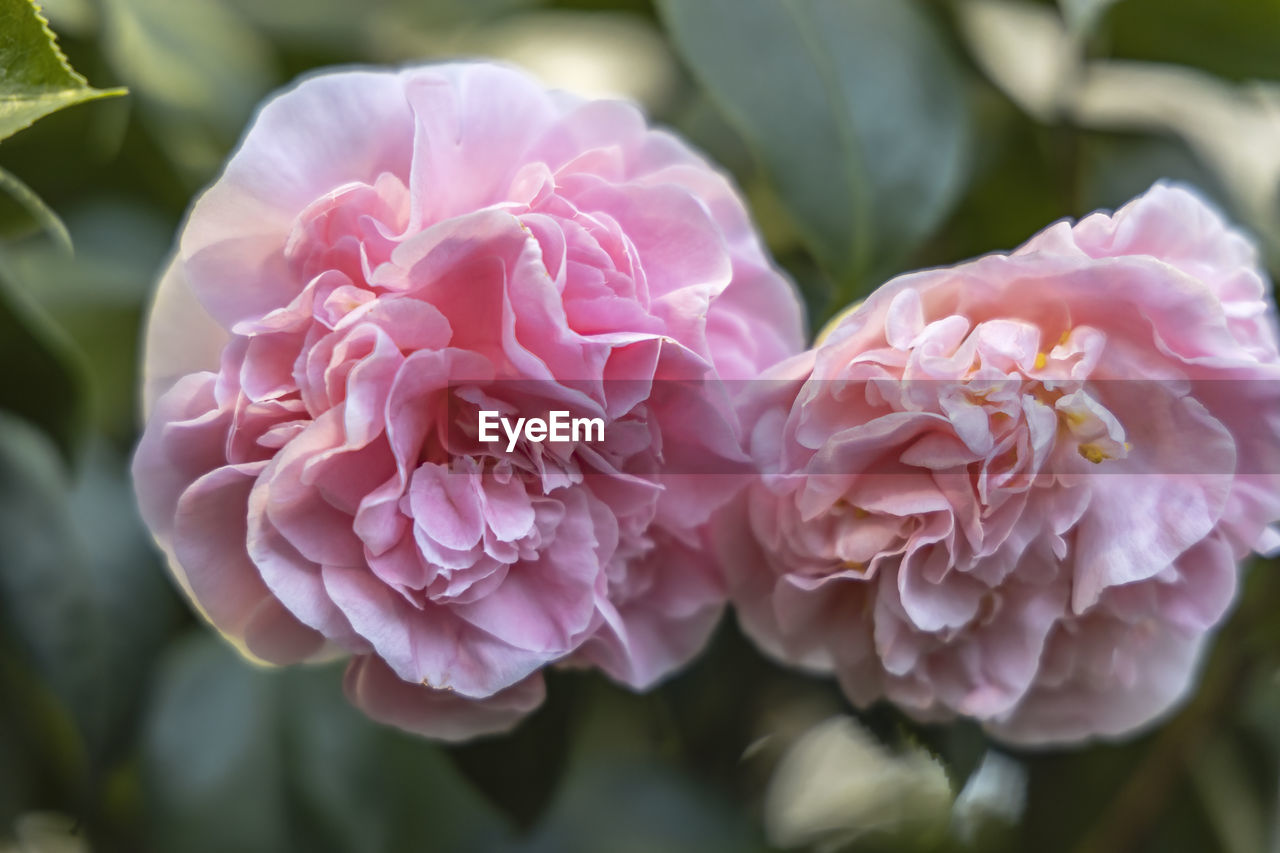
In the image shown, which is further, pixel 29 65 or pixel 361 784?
pixel 361 784

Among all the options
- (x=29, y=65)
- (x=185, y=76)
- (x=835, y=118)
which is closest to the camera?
(x=29, y=65)

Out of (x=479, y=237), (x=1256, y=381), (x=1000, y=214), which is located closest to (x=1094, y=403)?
(x=1256, y=381)

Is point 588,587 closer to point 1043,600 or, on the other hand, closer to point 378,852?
Result: point 1043,600

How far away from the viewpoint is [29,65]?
0.25m

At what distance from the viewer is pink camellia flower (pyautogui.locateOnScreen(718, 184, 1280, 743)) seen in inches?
10.4

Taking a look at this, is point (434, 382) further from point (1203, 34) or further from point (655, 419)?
point (1203, 34)

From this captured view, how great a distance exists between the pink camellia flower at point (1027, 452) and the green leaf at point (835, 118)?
0.11 m

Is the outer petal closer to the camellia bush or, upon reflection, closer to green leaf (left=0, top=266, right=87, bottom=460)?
the camellia bush

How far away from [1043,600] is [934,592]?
0.10ft

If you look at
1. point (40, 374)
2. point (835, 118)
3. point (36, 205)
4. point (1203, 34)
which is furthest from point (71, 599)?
point (1203, 34)

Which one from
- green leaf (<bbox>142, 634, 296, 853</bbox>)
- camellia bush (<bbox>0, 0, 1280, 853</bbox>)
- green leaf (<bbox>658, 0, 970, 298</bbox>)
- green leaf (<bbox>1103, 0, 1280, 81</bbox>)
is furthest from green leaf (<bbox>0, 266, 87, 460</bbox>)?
green leaf (<bbox>1103, 0, 1280, 81</bbox>)

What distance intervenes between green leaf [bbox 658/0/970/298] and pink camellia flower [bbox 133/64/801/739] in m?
0.09

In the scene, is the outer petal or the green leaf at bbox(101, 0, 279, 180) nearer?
the outer petal

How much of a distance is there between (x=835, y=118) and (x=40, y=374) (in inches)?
12.1
